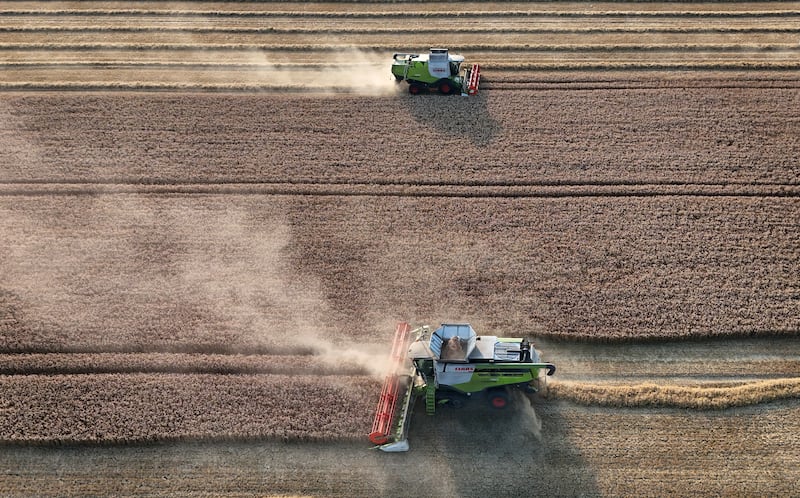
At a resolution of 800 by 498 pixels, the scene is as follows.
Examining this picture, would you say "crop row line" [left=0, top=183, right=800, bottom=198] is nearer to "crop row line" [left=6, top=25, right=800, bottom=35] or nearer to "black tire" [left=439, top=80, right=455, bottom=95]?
"black tire" [left=439, top=80, right=455, bottom=95]

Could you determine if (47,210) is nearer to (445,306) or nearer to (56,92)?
(56,92)

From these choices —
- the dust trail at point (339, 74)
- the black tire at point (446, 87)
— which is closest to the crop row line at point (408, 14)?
the dust trail at point (339, 74)

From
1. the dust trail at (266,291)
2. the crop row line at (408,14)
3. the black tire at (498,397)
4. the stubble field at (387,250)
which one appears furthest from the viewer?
the crop row line at (408,14)

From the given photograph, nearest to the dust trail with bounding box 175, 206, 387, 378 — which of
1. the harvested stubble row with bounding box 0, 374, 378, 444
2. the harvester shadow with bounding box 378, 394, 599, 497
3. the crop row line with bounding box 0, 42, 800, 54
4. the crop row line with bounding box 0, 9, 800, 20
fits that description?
Answer: the harvested stubble row with bounding box 0, 374, 378, 444

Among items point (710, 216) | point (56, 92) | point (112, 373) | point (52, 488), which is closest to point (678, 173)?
point (710, 216)

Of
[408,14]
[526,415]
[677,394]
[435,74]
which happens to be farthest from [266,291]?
[408,14]

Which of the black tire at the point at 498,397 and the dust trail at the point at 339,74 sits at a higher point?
the dust trail at the point at 339,74

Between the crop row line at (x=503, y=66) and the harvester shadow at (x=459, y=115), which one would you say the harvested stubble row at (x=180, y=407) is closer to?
the harvester shadow at (x=459, y=115)

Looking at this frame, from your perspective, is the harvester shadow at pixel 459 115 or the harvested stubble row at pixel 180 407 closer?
the harvested stubble row at pixel 180 407
